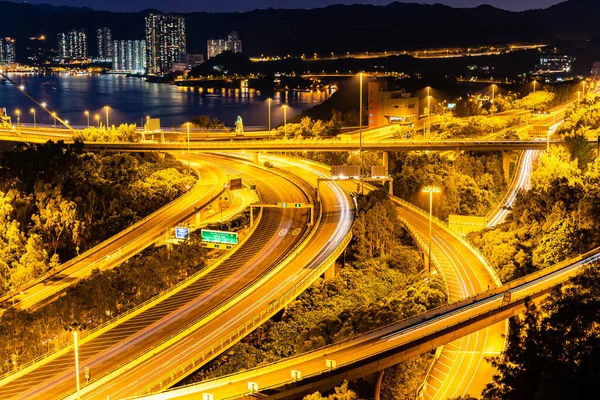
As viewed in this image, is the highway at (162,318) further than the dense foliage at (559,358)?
Yes

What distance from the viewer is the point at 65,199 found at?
2328 cm

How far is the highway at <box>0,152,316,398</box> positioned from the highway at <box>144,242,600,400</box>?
176cm

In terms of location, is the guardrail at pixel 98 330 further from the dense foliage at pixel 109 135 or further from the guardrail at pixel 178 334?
the dense foliage at pixel 109 135

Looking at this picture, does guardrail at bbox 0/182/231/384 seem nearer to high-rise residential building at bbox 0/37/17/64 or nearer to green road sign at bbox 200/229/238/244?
green road sign at bbox 200/229/238/244

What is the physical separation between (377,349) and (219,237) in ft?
28.1

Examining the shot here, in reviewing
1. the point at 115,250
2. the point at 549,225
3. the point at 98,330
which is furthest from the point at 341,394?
the point at 549,225

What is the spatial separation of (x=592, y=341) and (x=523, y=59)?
101m

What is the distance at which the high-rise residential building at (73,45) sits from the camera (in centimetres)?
14962

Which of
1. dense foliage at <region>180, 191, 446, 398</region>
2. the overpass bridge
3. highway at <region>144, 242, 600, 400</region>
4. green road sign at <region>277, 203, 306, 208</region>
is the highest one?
the overpass bridge

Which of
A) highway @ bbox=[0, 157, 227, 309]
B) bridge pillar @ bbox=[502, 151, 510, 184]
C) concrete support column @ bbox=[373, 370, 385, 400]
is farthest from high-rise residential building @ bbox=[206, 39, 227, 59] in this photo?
concrete support column @ bbox=[373, 370, 385, 400]

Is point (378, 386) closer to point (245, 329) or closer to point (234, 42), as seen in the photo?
point (245, 329)

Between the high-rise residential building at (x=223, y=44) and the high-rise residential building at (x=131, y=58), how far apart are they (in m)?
13.8

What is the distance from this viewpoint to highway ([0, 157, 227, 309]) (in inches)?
649

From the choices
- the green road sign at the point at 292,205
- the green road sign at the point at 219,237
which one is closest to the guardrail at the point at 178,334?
the green road sign at the point at 219,237
